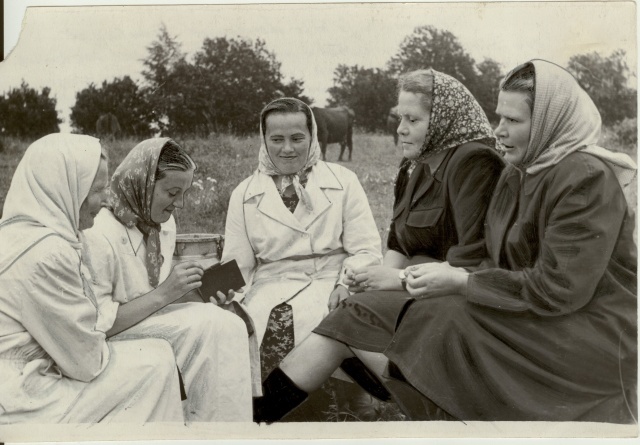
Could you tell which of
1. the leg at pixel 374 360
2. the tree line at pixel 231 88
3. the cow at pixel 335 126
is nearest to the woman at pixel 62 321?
the tree line at pixel 231 88

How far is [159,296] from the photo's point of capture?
483 cm

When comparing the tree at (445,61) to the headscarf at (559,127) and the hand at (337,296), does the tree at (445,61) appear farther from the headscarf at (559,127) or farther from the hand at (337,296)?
the hand at (337,296)

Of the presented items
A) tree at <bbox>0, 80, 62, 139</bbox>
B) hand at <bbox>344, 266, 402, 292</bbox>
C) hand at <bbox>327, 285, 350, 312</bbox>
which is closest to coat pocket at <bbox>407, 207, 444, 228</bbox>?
hand at <bbox>344, 266, 402, 292</bbox>

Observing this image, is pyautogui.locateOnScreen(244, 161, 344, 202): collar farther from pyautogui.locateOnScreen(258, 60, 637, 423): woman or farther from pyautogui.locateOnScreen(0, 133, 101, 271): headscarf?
pyautogui.locateOnScreen(0, 133, 101, 271): headscarf

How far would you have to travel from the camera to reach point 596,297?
15.1 feet

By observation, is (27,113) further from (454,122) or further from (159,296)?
(454,122)

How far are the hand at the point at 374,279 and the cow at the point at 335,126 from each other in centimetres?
68

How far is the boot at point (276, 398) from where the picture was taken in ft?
15.7

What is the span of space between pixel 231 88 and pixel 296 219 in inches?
33.4

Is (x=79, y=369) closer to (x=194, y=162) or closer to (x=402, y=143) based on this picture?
(x=194, y=162)

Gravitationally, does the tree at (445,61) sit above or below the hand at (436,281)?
above

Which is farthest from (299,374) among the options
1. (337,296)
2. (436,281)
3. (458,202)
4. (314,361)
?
(458,202)

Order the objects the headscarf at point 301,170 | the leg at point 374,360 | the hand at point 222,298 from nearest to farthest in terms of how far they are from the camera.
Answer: the leg at point 374,360 → the hand at point 222,298 → the headscarf at point 301,170

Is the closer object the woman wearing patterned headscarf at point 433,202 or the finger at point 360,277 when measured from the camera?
the woman wearing patterned headscarf at point 433,202
